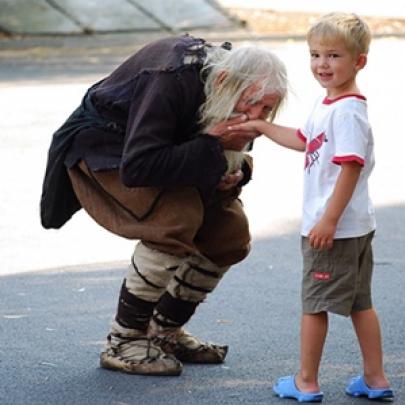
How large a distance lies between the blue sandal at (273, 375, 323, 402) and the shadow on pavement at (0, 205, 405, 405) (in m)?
0.04

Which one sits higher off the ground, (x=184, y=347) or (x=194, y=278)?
(x=194, y=278)

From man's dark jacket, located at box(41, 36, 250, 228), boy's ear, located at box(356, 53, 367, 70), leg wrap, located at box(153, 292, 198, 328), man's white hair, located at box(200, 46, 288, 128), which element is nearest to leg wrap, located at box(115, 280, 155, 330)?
leg wrap, located at box(153, 292, 198, 328)

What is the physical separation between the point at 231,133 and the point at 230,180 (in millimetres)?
241

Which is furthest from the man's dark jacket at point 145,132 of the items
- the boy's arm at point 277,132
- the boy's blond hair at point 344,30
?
the boy's blond hair at point 344,30

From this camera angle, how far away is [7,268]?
21.9 feet

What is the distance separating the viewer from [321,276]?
4.34 m

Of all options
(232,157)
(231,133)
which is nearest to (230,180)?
(232,157)

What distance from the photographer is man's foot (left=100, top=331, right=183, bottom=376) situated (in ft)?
15.8

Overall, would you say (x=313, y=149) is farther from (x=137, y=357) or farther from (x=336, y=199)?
(x=137, y=357)

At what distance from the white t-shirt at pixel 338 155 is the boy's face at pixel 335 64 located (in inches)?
1.9

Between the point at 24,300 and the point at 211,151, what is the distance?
6.13ft

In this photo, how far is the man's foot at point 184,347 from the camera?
16.4 feet

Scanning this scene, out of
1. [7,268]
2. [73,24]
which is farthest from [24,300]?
[73,24]

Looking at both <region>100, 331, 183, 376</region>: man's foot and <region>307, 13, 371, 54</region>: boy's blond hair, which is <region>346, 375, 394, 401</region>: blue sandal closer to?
<region>100, 331, 183, 376</region>: man's foot
